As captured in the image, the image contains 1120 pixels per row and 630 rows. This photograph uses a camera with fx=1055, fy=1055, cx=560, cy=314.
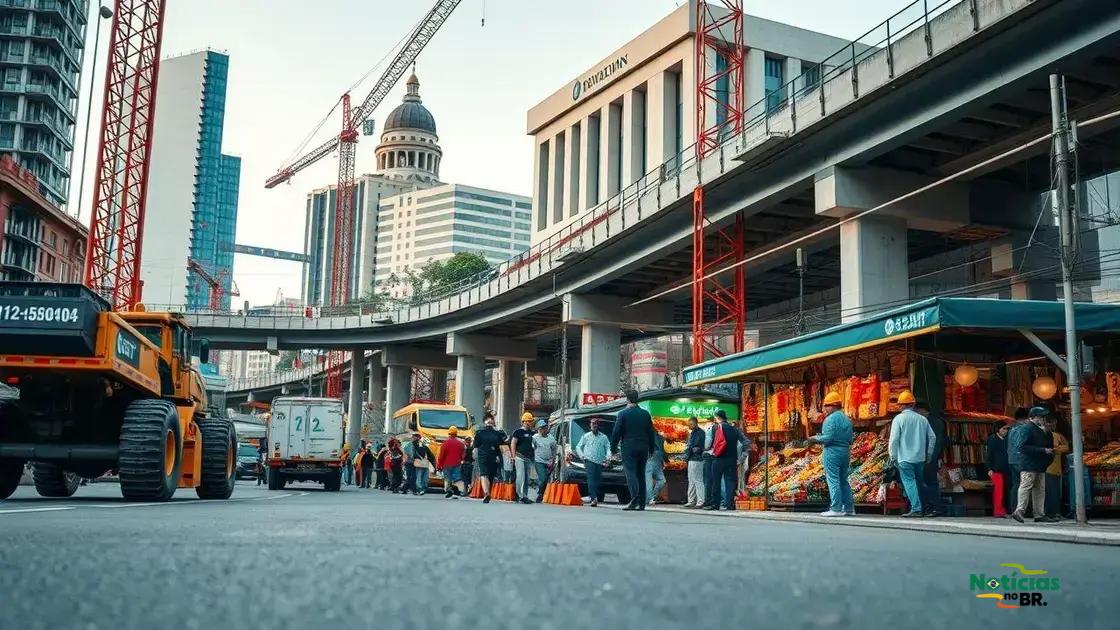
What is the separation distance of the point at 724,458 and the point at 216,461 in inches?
343

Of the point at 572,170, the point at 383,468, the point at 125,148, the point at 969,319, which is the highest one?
the point at 572,170

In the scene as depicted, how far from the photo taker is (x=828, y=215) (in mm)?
29719

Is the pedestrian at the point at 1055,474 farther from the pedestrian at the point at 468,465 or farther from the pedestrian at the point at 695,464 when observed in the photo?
the pedestrian at the point at 468,465

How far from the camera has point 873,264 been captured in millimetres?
29516

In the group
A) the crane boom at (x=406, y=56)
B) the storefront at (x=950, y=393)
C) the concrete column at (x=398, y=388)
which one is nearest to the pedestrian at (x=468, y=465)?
the storefront at (x=950, y=393)

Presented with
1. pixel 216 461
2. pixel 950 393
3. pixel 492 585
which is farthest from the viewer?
pixel 950 393

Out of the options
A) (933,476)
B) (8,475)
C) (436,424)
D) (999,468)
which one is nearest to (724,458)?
(933,476)

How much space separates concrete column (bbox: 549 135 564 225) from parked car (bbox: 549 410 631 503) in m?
49.7

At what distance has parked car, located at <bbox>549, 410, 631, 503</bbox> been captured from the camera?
2553 cm

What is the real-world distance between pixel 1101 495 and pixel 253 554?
1557 centimetres

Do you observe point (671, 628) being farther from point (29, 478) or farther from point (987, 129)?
point (29, 478)

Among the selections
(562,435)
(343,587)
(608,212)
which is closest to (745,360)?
(562,435)

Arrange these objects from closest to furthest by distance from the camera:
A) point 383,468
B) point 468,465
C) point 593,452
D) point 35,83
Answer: point 593,452 → point 468,465 → point 383,468 → point 35,83

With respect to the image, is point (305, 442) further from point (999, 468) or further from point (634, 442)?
point (999, 468)
